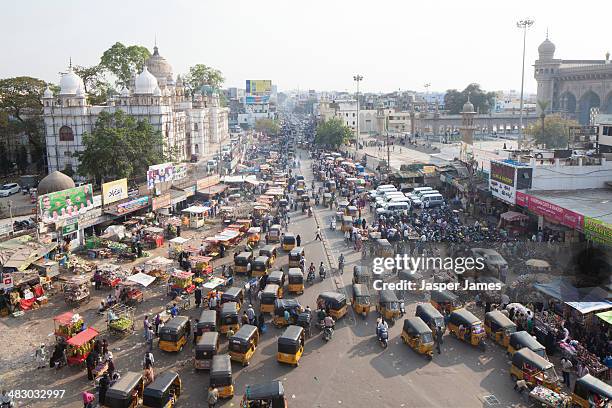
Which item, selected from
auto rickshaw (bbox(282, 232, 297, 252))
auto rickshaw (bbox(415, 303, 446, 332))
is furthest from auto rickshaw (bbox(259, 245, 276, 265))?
auto rickshaw (bbox(415, 303, 446, 332))

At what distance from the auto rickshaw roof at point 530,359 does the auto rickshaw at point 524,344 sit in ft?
1.21

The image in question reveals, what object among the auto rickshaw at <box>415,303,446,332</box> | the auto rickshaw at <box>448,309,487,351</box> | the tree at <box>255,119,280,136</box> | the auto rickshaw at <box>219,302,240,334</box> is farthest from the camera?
the tree at <box>255,119,280,136</box>

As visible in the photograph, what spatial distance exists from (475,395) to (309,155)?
210 ft

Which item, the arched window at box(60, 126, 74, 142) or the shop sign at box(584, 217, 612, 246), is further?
the arched window at box(60, 126, 74, 142)

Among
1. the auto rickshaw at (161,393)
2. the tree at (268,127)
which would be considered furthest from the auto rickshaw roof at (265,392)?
the tree at (268,127)

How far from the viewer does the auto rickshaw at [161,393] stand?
13.6 metres

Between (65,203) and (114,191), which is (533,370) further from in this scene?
(114,191)

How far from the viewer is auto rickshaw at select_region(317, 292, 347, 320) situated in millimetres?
19422

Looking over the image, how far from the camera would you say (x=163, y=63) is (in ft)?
207

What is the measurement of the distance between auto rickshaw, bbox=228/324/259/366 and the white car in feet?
108

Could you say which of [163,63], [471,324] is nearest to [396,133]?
[163,63]

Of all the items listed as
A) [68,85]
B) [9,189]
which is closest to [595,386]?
[9,189]

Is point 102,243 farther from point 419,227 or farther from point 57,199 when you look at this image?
point 419,227

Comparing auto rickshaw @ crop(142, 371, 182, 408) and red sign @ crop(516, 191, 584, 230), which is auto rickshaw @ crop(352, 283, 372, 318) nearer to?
auto rickshaw @ crop(142, 371, 182, 408)
